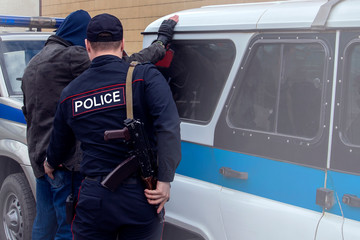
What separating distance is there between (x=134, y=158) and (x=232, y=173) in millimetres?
619

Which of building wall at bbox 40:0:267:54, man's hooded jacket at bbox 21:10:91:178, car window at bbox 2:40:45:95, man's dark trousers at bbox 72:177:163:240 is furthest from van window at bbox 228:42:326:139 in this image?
building wall at bbox 40:0:267:54

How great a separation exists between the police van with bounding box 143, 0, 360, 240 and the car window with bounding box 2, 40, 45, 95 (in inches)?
79.2

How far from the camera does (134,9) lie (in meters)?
9.04

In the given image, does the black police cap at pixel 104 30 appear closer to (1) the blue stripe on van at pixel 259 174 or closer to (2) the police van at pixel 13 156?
(1) the blue stripe on van at pixel 259 174

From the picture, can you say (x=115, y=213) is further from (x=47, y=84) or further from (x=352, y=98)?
(x=352, y=98)

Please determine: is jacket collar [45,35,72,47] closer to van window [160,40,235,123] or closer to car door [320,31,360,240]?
van window [160,40,235,123]

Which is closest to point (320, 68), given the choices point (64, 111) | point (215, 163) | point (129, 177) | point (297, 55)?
point (297, 55)

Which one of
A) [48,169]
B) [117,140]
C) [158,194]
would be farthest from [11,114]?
[158,194]

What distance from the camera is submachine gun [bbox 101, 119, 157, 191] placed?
2.37m

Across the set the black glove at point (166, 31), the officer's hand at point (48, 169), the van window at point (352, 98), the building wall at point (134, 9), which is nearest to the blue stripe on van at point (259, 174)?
the van window at point (352, 98)

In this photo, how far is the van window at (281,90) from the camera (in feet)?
7.95

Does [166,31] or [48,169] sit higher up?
[166,31]

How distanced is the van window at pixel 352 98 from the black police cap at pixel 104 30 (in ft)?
3.85

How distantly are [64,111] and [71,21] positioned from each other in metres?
0.92
